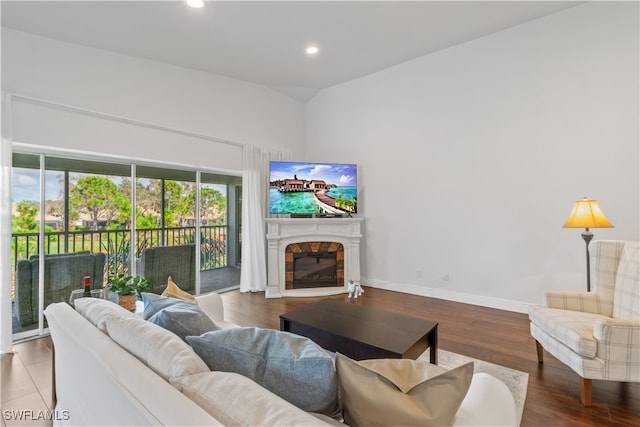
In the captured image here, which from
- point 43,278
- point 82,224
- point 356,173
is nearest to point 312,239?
point 356,173

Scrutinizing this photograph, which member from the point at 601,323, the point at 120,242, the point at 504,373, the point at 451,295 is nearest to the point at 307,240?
the point at 451,295

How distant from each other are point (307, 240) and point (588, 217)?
11.0 feet

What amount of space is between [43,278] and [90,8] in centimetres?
276

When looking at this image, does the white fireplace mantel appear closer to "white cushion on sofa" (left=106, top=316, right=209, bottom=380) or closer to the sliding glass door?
the sliding glass door

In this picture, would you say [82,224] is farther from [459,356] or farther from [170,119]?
[459,356]

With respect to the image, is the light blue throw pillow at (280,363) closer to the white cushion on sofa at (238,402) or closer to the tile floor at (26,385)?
the white cushion on sofa at (238,402)

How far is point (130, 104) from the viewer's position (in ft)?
11.9

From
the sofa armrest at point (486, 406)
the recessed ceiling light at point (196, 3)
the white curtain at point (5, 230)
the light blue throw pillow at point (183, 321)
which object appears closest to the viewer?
the sofa armrest at point (486, 406)

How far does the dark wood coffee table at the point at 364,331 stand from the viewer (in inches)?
71.5

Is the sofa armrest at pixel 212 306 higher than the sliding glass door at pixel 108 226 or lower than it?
lower

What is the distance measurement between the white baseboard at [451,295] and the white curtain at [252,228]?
175cm

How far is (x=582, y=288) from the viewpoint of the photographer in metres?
3.26

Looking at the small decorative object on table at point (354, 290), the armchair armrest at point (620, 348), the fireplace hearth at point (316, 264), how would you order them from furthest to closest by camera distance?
the fireplace hearth at point (316, 264) → the small decorative object on table at point (354, 290) → the armchair armrest at point (620, 348)

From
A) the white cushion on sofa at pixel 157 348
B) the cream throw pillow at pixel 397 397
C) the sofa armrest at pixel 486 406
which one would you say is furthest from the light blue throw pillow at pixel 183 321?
the sofa armrest at pixel 486 406
